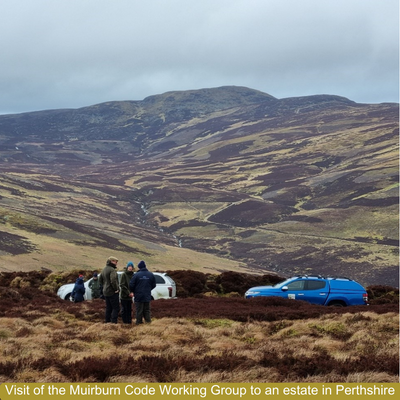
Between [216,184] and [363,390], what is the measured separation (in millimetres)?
172810

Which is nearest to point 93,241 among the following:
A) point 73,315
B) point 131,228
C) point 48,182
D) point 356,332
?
point 131,228

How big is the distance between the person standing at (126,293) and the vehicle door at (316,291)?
9789 millimetres

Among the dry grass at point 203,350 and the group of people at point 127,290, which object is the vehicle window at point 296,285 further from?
the group of people at point 127,290

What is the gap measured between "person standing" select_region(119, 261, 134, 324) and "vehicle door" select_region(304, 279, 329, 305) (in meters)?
9.79

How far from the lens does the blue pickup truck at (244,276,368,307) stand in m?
24.3

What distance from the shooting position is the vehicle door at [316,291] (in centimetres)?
2442

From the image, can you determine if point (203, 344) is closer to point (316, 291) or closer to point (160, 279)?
point (316, 291)

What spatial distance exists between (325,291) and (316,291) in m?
0.43

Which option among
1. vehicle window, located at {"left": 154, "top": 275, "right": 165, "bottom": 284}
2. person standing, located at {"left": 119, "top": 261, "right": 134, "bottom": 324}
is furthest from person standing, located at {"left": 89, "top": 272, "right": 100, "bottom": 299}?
person standing, located at {"left": 119, "top": 261, "right": 134, "bottom": 324}

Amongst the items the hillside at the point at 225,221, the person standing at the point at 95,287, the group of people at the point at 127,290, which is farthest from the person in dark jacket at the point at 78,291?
the hillside at the point at 225,221

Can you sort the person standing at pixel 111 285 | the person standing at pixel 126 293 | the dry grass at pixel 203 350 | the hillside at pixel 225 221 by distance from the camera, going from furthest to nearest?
the hillside at pixel 225 221
the person standing at pixel 126 293
the person standing at pixel 111 285
the dry grass at pixel 203 350

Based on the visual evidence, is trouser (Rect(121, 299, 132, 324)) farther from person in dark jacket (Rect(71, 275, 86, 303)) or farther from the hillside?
the hillside

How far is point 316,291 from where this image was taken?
24.6m

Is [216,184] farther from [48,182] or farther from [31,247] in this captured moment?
[31,247]
